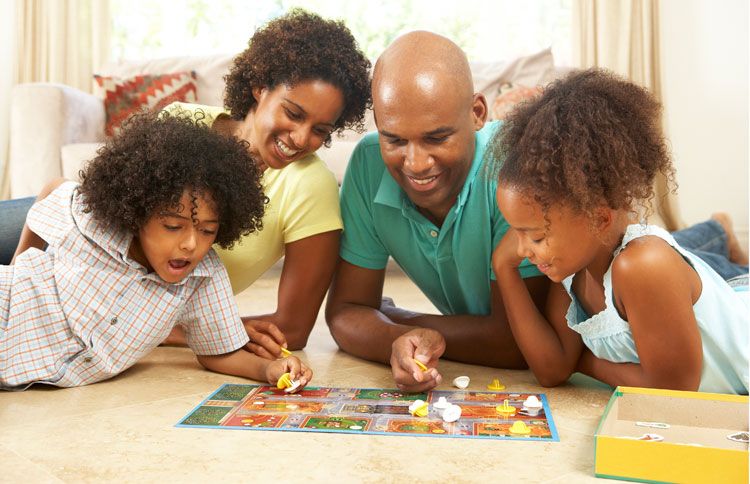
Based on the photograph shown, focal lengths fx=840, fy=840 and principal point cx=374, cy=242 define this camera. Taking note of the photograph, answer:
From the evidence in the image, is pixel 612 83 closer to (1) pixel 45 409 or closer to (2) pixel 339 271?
(2) pixel 339 271

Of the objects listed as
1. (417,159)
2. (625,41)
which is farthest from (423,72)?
(625,41)

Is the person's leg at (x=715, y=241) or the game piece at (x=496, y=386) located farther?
the person's leg at (x=715, y=241)

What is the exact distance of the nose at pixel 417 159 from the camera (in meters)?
1.81

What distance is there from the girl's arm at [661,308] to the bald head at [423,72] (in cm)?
54

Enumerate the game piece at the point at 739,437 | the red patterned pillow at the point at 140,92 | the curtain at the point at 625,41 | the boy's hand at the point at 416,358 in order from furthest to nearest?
the curtain at the point at 625,41 → the red patterned pillow at the point at 140,92 → the boy's hand at the point at 416,358 → the game piece at the point at 739,437

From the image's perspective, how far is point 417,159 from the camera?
181 centimetres

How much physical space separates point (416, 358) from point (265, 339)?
439mm

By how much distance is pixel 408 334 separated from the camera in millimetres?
1811

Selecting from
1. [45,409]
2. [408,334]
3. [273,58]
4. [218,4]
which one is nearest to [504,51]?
[218,4]

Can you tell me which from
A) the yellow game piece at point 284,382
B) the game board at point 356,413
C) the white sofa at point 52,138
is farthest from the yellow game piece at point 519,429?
the white sofa at point 52,138

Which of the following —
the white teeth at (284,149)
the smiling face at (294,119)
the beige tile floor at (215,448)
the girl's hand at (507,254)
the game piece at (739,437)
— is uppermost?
the smiling face at (294,119)

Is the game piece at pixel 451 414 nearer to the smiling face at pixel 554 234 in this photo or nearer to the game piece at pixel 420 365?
the game piece at pixel 420 365

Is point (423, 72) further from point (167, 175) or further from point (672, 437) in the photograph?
point (672, 437)

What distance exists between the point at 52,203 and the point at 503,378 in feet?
3.71
